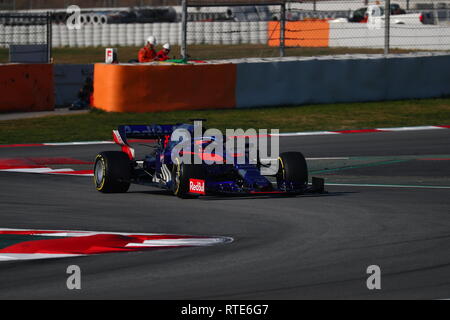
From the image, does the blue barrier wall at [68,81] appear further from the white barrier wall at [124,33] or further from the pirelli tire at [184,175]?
the white barrier wall at [124,33]

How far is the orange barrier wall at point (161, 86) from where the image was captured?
1919cm

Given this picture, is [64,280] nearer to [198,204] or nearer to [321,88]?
[198,204]

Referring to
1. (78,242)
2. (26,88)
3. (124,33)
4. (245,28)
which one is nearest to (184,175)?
(78,242)

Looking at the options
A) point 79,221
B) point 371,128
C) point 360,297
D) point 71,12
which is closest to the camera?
point 360,297

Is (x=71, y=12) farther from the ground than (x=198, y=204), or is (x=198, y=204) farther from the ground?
(x=71, y=12)

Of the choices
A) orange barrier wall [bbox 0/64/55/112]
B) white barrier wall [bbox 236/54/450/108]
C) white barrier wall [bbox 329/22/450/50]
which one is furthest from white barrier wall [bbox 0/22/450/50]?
orange barrier wall [bbox 0/64/55/112]

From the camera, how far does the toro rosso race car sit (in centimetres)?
1095

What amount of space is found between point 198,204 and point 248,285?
13.1ft

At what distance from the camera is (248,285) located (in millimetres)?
6832

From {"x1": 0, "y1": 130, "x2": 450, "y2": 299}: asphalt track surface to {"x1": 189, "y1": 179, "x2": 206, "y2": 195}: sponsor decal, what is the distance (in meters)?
0.13

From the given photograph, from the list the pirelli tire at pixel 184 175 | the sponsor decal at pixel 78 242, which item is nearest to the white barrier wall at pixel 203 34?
the pirelli tire at pixel 184 175

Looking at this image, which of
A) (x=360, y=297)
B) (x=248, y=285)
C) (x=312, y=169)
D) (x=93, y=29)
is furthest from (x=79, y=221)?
(x=93, y=29)

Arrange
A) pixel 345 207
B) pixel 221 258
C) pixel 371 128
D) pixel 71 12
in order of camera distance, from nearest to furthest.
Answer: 1. pixel 221 258
2. pixel 345 207
3. pixel 371 128
4. pixel 71 12

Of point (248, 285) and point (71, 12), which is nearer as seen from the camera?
point (248, 285)
